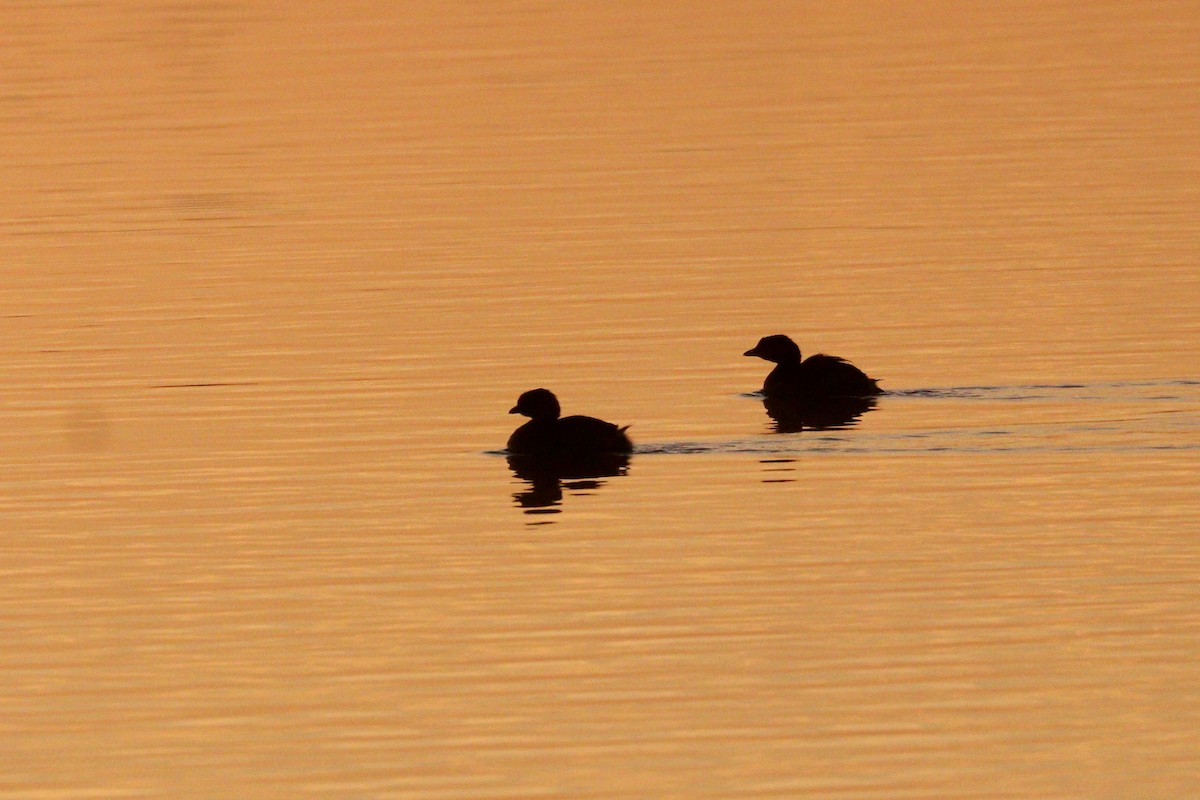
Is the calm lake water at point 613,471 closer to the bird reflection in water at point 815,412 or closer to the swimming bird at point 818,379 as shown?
the bird reflection in water at point 815,412

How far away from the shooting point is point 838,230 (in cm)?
3678

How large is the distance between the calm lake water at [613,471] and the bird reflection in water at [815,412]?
0.49 feet

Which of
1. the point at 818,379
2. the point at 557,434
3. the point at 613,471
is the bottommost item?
the point at 613,471

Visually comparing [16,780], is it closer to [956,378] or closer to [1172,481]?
[1172,481]

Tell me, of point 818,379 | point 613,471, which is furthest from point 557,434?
point 818,379

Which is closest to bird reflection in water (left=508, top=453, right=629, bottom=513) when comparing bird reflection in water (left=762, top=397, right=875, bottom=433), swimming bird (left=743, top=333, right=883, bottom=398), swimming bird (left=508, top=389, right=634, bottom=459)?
swimming bird (left=508, top=389, right=634, bottom=459)

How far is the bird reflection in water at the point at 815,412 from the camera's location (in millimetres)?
24797

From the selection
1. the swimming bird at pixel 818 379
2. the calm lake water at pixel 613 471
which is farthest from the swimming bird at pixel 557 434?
the swimming bird at pixel 818 379

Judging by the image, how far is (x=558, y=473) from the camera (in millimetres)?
22984

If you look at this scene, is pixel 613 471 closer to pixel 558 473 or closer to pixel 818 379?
pixel 558 473

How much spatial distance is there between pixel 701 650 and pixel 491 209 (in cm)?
2403

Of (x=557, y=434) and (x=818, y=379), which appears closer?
(x=557, y=434)

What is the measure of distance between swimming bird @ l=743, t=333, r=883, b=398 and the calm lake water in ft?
1.28

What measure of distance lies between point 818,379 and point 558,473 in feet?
13.0
